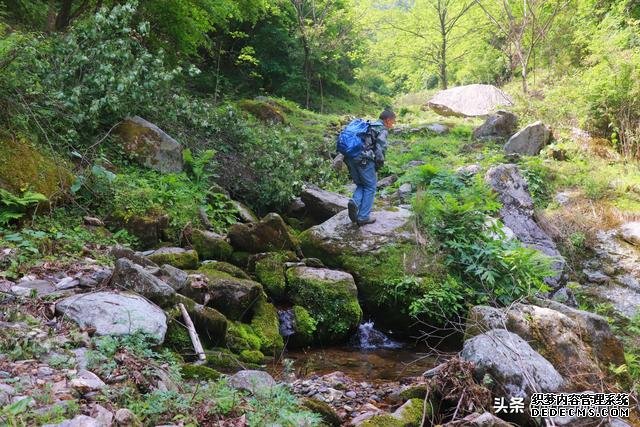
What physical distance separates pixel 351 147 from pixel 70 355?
5316mm

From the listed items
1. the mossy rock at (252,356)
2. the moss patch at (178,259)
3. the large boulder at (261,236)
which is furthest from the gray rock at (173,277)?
the large boulder at (261,236)

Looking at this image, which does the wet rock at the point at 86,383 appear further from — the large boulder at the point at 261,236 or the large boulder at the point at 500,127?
the large boulder at the point at 500,127

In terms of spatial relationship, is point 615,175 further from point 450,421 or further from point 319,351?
point 450,421

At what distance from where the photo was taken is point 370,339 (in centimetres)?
758

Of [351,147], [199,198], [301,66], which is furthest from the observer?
[301,66]

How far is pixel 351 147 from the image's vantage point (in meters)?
8.17

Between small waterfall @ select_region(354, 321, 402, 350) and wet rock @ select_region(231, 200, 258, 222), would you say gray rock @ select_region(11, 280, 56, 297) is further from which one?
wet rock @ select_region(231, 200, 258, 222)

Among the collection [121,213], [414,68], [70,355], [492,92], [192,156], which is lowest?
[70,355]

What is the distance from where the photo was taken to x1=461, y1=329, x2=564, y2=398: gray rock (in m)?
4.87

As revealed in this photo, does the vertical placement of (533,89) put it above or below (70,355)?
above

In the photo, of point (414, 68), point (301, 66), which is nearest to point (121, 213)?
point (301, 66)

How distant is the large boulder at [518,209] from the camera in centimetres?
1013

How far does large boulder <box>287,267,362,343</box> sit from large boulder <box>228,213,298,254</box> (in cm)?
76

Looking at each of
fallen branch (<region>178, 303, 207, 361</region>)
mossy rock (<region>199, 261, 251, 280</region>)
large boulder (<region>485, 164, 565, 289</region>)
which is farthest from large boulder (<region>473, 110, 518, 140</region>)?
fallen branch (<region>178, 303, 207, 361</region>)
